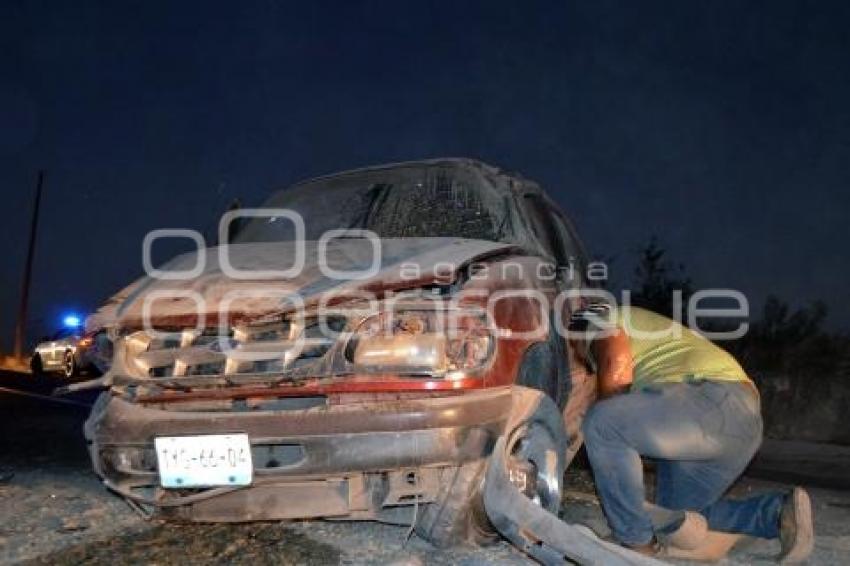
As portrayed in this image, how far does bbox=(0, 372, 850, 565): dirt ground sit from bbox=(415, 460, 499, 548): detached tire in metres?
0.26

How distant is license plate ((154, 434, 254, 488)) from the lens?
2.66 metres

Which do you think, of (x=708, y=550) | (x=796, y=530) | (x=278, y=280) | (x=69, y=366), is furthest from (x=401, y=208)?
(x=69, y=366)

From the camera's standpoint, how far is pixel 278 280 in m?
2.99

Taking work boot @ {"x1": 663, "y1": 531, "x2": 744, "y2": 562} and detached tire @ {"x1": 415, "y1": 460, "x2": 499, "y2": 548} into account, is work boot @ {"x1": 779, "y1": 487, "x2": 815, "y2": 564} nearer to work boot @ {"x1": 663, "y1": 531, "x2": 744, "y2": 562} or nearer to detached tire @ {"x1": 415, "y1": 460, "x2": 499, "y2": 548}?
work boot @ {"x1": 663, "y1": 531, "x2": 744, "y2": 562}

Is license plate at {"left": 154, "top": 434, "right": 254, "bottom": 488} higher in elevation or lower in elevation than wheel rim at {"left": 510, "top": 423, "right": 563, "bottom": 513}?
higher

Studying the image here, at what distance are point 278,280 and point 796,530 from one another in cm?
239

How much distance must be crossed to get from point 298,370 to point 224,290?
1.75 feet

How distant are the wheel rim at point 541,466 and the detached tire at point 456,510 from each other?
34 cm

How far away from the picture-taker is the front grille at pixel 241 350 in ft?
8.91

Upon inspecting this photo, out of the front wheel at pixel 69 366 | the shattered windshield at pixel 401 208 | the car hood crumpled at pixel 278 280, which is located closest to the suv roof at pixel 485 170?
the shattered windshield at pixel 401 208

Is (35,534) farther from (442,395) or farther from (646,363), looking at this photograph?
(646,363)

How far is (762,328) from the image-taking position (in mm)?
9703

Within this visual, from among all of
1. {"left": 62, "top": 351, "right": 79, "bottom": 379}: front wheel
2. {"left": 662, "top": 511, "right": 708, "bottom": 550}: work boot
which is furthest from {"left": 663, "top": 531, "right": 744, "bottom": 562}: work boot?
{"left": 62, "top": 351, "right": 79, "bottom": 379}: front wheel

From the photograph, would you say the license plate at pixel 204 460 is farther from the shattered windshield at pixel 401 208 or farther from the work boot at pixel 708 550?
the work boot at pixel 708 550
